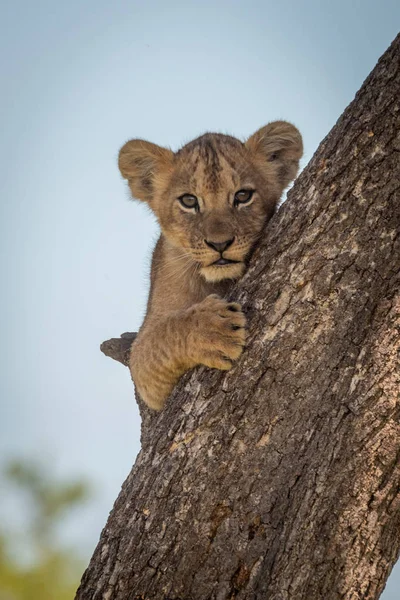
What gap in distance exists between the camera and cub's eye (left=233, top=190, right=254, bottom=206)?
222 inches

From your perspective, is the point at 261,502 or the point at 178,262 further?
the point at 178,262

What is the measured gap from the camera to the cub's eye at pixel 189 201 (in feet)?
19.1

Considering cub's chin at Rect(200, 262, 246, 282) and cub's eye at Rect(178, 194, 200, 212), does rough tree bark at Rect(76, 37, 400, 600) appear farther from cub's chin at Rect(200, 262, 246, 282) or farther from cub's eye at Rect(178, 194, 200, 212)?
cub's eye at Rect(178, 194, 200, 212)

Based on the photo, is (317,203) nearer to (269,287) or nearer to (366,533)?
(269,287)

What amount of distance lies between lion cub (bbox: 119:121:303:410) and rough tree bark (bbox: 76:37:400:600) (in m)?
0.39

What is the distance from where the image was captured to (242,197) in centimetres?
567

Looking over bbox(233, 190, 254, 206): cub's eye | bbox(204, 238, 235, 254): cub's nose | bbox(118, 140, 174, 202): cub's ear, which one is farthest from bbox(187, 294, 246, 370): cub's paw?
bbox(118, 140, 174, 202): cub's ear

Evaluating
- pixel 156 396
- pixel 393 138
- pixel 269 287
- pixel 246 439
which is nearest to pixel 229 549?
pixel 246 439

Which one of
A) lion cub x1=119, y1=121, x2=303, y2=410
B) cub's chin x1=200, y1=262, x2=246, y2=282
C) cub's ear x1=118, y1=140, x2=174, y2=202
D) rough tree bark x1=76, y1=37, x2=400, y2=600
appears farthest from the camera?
cub's ear x1=118, y1=140, x2=174, y2=202

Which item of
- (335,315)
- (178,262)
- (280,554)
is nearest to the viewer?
(280,554)

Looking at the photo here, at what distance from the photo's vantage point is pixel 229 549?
3730mm

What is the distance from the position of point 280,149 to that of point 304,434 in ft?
10.6

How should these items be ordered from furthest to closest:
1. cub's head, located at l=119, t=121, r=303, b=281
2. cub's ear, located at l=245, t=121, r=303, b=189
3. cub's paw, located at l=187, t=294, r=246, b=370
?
cub's ear, located at l=245, t=121, r=303, b=189
cub's head, located at l=119, t=121, r=303, b=281
cub's paw, located at l=187, t=294, r=246, b=370

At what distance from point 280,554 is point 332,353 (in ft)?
3.49
